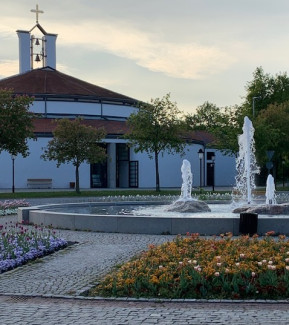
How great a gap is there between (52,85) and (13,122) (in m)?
27.2

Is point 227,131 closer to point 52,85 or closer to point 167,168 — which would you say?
point 167,168

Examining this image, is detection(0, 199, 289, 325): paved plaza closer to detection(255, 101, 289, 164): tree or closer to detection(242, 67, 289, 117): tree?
detection(255, 101, 289, 164): tree

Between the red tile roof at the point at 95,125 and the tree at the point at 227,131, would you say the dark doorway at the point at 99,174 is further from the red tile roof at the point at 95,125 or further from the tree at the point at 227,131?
the tree at the point at 227,131

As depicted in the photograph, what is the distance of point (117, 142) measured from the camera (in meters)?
54.8

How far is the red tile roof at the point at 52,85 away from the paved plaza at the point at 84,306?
50882mm

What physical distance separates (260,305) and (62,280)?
139 inches

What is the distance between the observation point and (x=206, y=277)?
9047 millimetres

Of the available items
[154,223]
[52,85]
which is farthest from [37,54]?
[154,223]

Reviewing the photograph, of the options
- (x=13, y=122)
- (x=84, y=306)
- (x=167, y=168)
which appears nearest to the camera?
(x=84, y=306)

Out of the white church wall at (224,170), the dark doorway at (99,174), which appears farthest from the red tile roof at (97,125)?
the white church wall at (224,170)

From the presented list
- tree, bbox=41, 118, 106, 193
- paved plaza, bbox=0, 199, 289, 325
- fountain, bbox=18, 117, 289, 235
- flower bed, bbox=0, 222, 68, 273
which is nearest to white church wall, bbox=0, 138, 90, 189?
tree, bbox=41, 118, 106, 193

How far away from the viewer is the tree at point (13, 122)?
119 ft

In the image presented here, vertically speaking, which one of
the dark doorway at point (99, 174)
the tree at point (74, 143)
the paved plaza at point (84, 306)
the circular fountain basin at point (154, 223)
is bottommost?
the paved plaza at point (84, 306)

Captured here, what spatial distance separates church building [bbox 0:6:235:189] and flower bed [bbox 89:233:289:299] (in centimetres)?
4037
